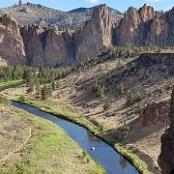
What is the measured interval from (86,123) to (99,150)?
13244 mm

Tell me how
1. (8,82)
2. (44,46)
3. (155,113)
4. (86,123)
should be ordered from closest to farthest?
(155,113), (86,123), (8,82), (44,46)

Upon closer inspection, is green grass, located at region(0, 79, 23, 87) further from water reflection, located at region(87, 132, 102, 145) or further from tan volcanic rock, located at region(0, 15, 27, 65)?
water reflection, located at region(87, 132, 102, 145)

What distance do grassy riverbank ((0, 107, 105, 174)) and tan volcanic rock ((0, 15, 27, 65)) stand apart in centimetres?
10817

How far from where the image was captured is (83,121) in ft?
196

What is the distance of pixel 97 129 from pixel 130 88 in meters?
21.1

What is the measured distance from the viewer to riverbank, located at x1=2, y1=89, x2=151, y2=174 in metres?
41.3

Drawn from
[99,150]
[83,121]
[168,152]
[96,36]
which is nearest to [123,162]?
[99,150]

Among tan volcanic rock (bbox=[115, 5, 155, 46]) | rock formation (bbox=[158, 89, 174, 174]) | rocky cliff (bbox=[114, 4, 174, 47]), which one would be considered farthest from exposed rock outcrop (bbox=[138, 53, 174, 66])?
rock formation (bbox=[158, 89, 174, 174])

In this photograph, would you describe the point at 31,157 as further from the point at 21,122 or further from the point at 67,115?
the point at 67,115

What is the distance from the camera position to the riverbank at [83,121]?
136ft

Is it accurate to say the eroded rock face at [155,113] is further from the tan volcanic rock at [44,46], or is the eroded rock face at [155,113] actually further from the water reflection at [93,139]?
the tan volcanic rock at [44,46]

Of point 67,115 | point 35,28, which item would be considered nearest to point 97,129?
point 67,115

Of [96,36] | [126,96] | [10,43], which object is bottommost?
[126,96]

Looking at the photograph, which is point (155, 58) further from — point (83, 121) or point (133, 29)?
point (133, 29)
